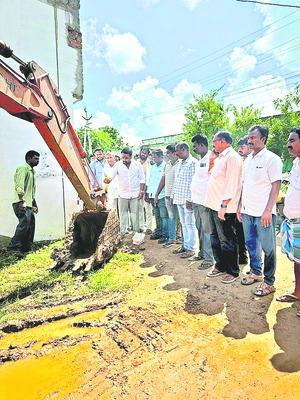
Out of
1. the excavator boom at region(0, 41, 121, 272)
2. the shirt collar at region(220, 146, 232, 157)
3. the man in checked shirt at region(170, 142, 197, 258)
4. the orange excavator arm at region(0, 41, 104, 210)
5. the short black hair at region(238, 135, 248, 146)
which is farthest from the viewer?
the short black hair at region(238, 135, 248, 146)

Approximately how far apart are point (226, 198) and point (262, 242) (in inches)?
26.9

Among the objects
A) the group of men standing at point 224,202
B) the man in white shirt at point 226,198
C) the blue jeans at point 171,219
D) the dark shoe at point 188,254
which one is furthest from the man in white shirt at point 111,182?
the man in white shirt at point 226,198

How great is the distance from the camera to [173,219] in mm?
5281

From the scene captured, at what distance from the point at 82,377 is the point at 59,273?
2.29 meters

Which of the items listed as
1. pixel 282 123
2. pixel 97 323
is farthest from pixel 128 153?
pixel 282 123

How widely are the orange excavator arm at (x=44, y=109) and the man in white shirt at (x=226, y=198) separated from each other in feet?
6.52

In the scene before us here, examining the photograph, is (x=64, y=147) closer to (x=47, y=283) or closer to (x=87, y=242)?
(x=47, y=283)

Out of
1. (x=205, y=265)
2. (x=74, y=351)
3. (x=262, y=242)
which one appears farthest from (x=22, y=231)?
(x=262, y=242)

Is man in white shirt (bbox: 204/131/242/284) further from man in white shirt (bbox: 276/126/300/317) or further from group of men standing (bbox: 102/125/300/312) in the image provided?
man in white shirt (bbox: 276/126/300/317)

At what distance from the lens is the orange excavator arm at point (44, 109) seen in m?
2.51

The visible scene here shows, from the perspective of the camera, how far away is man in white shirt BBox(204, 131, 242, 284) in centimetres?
330

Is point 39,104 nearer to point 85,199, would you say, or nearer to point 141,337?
point 85,199

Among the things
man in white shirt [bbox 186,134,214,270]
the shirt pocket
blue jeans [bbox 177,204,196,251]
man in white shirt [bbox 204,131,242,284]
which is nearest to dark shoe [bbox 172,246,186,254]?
blue jeans [bbox 177,204,196,251]

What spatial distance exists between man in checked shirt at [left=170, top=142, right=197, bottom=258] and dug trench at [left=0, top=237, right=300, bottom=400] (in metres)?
1.41
